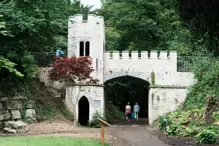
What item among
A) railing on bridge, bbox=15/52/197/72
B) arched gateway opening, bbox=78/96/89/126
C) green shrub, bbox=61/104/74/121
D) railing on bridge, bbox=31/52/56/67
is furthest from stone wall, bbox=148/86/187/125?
railing on bridge, bbox=31/52/56/67

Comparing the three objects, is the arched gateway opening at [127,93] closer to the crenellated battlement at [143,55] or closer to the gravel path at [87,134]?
the crenellated battlement at [143,55]

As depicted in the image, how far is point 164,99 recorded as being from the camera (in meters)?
21.9

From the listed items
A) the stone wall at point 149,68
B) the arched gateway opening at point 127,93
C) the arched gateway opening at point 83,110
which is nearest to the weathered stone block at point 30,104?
the arched gateway opening at point 83,110

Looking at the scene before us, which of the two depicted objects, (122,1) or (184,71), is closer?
(184,71)

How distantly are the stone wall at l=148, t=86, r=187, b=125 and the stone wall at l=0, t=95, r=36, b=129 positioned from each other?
286 inches

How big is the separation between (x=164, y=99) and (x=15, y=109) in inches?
353

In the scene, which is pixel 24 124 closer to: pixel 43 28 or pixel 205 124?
pixel 43 28

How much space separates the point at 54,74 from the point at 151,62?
21.7ft

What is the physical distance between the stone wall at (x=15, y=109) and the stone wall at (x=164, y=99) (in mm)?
7269

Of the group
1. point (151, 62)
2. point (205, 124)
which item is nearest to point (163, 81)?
point (151, 62)

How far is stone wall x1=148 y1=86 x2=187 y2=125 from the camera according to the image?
2180 cm

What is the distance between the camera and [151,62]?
22469mm

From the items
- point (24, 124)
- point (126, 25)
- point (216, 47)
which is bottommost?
point (24, 124)

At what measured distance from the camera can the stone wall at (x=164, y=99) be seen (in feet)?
71.5
